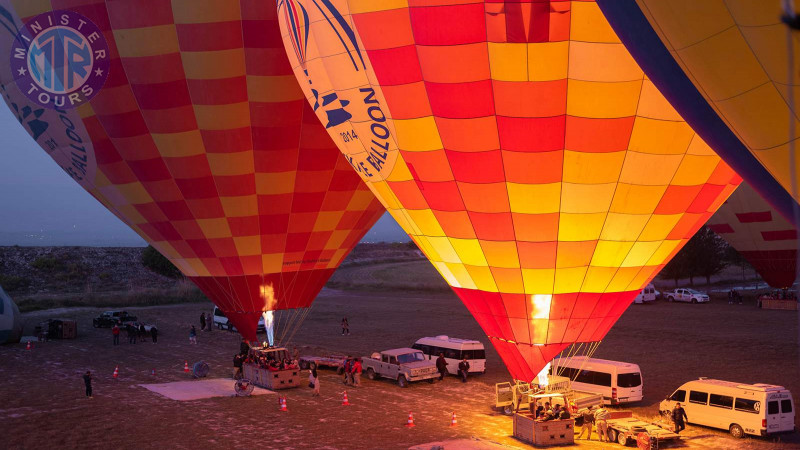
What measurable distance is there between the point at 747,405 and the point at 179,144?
12911 millimetres

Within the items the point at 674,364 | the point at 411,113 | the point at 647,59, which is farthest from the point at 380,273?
the point at 647,59

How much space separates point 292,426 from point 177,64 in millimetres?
7997

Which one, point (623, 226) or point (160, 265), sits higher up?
point (160, 265)

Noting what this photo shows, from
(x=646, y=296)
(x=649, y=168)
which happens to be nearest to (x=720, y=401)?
(x=649, y=168)

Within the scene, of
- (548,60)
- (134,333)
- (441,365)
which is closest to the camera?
(548,60)

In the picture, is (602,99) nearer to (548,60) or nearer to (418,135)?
(548,60)

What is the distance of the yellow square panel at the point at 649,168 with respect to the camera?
11.3 metres

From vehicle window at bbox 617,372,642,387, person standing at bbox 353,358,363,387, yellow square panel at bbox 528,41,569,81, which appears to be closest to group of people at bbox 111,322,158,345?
person standing at bbox 353,358,363,387

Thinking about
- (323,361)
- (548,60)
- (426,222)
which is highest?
(548,60)

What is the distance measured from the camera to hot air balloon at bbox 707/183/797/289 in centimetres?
2988

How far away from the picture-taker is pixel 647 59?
283 inches

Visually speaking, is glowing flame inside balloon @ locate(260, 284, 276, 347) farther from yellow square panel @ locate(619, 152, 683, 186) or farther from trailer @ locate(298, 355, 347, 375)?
yellow square panel @ locate(619, 152, 683, 186)

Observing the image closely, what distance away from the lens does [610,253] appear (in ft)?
40.5

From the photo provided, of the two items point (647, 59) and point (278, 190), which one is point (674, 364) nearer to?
point (278, 190)
